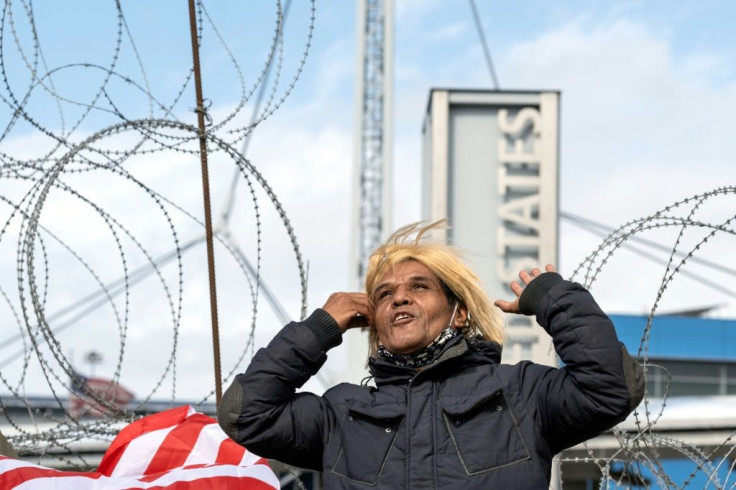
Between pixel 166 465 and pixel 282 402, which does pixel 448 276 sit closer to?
pixel 282 402

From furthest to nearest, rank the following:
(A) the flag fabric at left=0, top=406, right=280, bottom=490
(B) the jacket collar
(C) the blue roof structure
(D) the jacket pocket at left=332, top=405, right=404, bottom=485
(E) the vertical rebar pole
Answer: (C) the blue roof structure < (E) the vertical rebar pole < (A) the flag fabric at left=0, top=406, right=280, bottom=490 < (B) the jacket collar < (D) the jacket pocket at left=332, top=405, right=404, bottom=485

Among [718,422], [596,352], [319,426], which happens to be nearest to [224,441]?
[319,426]

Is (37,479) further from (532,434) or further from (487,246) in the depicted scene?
(487,246)

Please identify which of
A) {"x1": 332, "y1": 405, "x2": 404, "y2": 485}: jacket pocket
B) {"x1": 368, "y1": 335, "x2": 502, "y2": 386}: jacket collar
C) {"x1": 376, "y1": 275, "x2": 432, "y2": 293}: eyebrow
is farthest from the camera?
{"x1": 376, "y1": 275, "x2": 432, "y2": 293}: eyebrow

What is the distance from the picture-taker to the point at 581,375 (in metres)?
3.05

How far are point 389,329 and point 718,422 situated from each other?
15.4 ft

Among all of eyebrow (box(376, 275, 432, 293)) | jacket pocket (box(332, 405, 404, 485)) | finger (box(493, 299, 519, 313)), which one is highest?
eyebrow (box(376, 275, 432, 293))

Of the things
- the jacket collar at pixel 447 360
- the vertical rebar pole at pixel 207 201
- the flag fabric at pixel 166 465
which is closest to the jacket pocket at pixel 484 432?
the jacket collar at pixel 447 360

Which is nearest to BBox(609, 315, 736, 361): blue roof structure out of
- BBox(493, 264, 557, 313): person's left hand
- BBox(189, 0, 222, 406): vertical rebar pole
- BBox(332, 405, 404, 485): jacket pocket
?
BBox(189, 0, 222, 406): vertical rebar pole

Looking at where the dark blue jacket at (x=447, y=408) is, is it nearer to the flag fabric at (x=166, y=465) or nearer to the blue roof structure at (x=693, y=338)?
the flag fabric at (x=166, y=465)

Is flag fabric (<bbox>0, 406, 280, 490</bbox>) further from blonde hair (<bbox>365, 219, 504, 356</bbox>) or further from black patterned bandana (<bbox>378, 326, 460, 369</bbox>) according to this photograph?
black patterned bandana (<bbox>378, 326, 460, 369</bbox>)

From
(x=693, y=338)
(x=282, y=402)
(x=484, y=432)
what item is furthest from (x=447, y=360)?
(x=693, y=338)

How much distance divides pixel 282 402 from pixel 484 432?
59 cm

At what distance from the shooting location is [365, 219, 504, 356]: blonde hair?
11.5 ft
